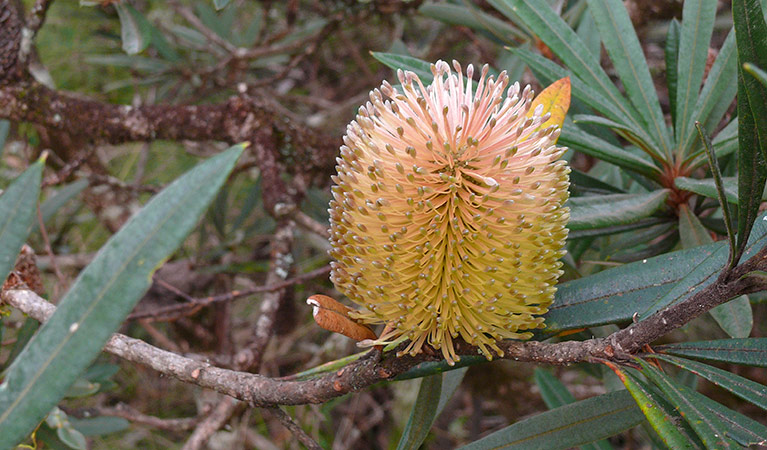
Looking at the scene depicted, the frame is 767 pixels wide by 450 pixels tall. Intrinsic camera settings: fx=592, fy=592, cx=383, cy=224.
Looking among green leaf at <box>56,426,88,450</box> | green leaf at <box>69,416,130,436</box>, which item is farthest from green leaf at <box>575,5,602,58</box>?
green leaf at <box>69,416,130,436</box>

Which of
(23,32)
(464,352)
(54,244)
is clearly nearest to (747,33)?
(464,352)

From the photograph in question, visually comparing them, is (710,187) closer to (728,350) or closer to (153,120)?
(728,350)

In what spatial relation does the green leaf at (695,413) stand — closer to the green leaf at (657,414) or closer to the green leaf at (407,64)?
the green leaf at (657,414)

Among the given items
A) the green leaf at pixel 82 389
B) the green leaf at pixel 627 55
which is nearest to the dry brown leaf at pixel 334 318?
the green leaf at pixel 627 55

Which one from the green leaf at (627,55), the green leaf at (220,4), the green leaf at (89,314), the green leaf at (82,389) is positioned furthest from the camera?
the green leaf at (82,389)

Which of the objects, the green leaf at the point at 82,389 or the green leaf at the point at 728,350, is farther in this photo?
the green leaf at the point at 82,389

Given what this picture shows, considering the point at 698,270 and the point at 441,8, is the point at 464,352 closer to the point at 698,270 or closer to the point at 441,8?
the point at 698,270

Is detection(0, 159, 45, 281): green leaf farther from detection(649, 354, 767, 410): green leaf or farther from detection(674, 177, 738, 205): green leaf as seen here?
detection(674, 177, 738, 205): green leaf
